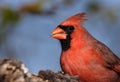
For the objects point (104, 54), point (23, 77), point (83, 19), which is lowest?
point (23, 77)

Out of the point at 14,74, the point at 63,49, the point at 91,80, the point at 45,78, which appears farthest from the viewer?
the point at 63,49

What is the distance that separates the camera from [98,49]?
5.30 metres

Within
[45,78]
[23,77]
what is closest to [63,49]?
[45,78]

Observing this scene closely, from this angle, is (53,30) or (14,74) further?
(53,30)

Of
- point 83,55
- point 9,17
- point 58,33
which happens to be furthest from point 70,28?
point 9,17

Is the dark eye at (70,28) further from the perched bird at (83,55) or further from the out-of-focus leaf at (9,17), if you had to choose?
the out-of-focus leaf at (9,17)

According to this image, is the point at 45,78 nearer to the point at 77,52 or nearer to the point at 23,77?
the point at 23,77

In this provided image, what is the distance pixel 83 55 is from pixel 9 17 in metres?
0.85

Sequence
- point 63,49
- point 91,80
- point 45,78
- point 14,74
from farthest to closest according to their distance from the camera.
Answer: point 63,49, point 91,80, point 45,78, point 14,74

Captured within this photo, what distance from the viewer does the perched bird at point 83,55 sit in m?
4.95

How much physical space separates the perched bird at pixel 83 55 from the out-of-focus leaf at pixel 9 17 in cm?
41

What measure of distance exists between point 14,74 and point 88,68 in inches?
56.9

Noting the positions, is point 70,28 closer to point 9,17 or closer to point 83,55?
point 83,55

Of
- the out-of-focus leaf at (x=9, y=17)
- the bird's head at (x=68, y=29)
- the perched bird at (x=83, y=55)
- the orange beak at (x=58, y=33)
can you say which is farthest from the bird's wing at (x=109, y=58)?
the out-of-focus leaf at (x=9, y=17)
